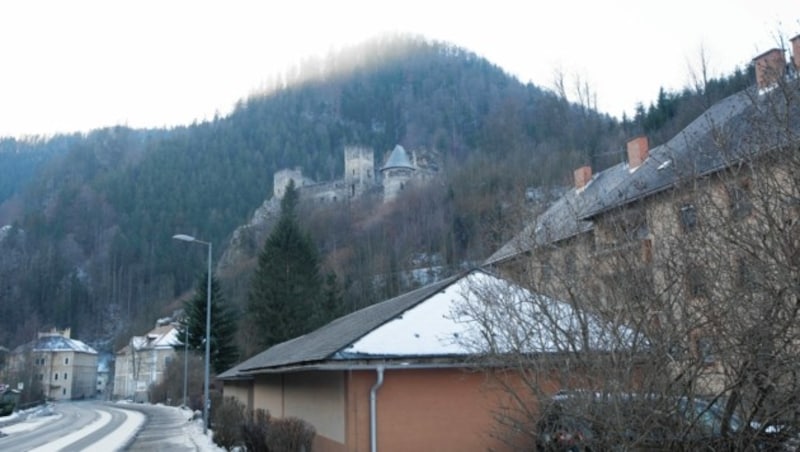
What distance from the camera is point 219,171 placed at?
506ft

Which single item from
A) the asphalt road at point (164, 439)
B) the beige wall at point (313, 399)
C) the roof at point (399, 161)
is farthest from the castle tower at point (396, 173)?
the beige wall at point (313, 399)

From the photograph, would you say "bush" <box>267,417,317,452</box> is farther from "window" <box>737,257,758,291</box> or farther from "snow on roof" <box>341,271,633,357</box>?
"window" <box>737,257,758,291</box>

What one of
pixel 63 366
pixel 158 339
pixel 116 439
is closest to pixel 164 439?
pixel 116 439

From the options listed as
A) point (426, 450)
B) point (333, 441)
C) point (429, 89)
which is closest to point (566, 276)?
point (426, 450)

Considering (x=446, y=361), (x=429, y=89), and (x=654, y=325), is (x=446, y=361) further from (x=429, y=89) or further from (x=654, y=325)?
(x=429, y=89)

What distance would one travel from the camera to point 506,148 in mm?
100750

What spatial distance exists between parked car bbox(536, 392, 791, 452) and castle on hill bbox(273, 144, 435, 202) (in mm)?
102668

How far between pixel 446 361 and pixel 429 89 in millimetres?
157226

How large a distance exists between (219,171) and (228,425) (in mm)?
138850

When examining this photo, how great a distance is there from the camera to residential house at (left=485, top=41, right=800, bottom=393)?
5352 mm

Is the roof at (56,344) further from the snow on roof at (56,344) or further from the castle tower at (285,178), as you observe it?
the castle tower at (285,178)

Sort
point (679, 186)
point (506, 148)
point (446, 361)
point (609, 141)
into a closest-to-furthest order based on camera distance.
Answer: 1. point (679, 186)
2. point (446, 361)
3. point (609, 141)
4. point (506, 148)

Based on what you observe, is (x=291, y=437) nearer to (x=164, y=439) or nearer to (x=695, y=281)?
(x=695, y=281)

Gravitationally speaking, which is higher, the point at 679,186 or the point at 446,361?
the point at 679,186
